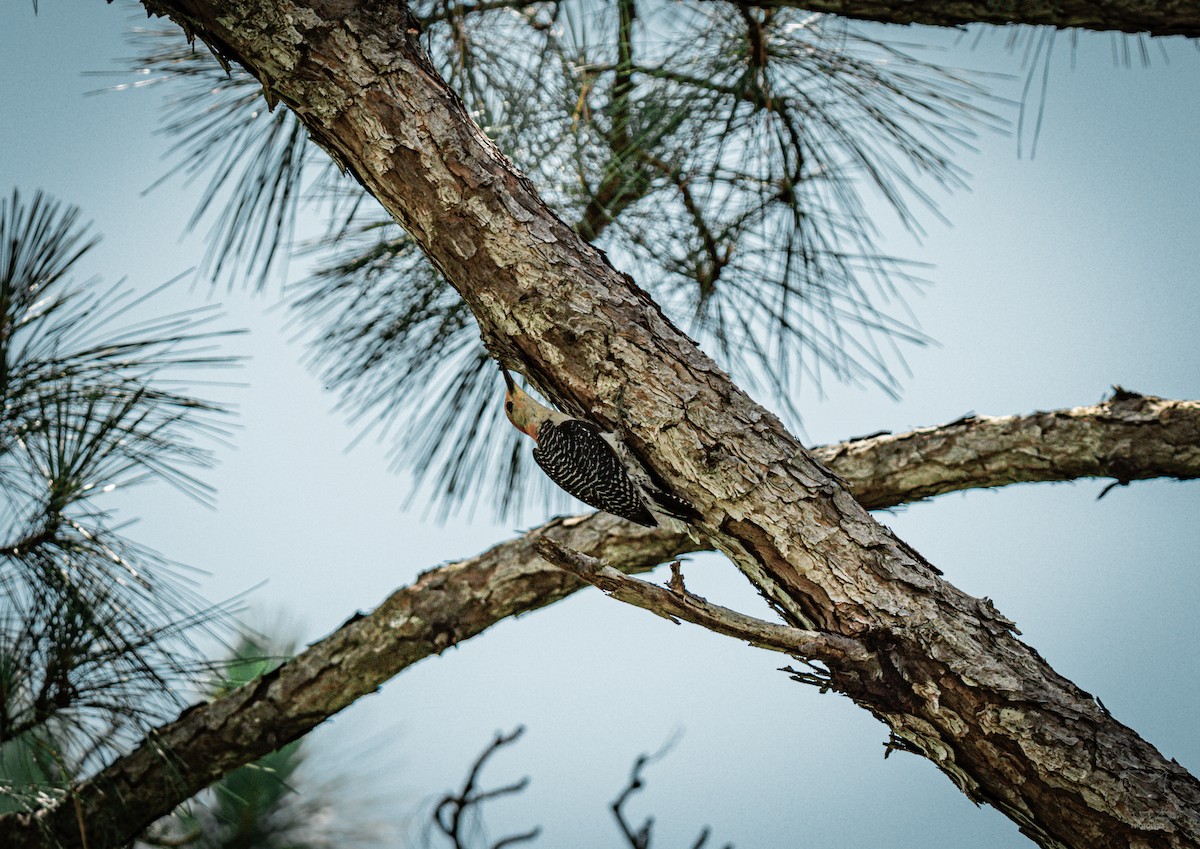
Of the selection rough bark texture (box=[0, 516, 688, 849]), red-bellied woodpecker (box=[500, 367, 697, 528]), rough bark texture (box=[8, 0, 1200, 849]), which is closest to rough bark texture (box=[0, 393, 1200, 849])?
rough bark texture (box=[0, 516, 688, 849])

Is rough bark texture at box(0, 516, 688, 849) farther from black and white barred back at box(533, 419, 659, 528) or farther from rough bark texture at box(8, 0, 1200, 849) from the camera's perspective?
rough bark texture at box(8, 0, 1200, 849)

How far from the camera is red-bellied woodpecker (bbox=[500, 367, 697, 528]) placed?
0.81m

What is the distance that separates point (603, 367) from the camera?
2.52 feet

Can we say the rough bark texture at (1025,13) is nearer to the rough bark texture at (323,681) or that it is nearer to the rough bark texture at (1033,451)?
the rough bark texture at (1033,451)

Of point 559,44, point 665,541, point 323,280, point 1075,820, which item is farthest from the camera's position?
point 323,280

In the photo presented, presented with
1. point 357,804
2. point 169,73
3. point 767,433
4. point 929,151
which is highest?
point 929,151

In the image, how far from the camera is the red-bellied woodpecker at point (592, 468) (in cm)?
81

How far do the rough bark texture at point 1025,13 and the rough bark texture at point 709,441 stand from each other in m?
0.49

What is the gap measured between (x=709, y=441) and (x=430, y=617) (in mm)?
580

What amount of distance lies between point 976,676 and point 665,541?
55 cm

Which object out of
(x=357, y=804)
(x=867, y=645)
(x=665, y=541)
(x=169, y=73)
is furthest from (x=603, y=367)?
(x=357, y=804)

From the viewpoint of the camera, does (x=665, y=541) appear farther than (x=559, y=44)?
No

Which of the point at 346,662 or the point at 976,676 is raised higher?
the point at 976,676

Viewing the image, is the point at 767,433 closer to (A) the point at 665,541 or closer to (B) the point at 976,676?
(B) the point at 976,676
